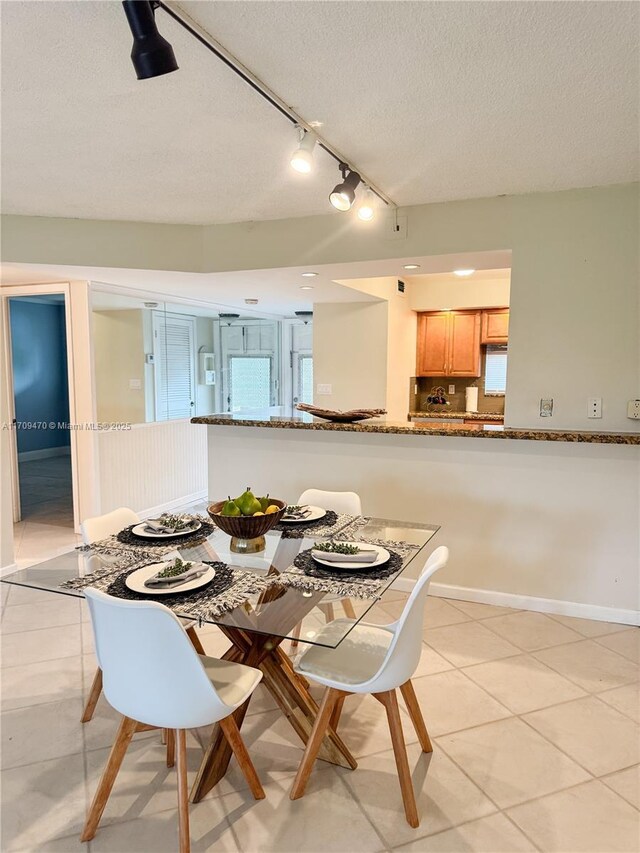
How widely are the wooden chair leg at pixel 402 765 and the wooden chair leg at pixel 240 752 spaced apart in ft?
1.56

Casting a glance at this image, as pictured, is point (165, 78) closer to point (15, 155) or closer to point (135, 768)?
point (15, 155)

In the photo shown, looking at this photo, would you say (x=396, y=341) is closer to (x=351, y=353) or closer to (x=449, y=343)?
(x=351, y=353)

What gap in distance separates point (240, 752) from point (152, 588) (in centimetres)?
61

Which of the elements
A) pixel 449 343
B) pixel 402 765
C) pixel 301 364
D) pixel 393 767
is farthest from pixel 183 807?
pixel 301 364

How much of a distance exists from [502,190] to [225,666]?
9.28ft

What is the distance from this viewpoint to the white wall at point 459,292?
5723 mm

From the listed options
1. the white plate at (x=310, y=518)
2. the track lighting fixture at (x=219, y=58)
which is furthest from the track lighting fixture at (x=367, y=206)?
the white plate at (x=310, y=518)

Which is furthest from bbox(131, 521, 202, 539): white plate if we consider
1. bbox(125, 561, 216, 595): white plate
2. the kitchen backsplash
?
the kitchen backsplash

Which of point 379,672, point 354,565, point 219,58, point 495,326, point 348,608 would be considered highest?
point 219,58

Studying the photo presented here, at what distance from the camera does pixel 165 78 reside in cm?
190

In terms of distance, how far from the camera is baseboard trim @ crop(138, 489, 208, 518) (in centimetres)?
532

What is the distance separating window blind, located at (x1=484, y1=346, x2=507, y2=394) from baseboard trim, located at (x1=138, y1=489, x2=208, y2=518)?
3400mm

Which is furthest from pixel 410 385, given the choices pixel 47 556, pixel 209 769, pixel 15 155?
pixel 209 769

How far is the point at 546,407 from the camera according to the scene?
3273mm
